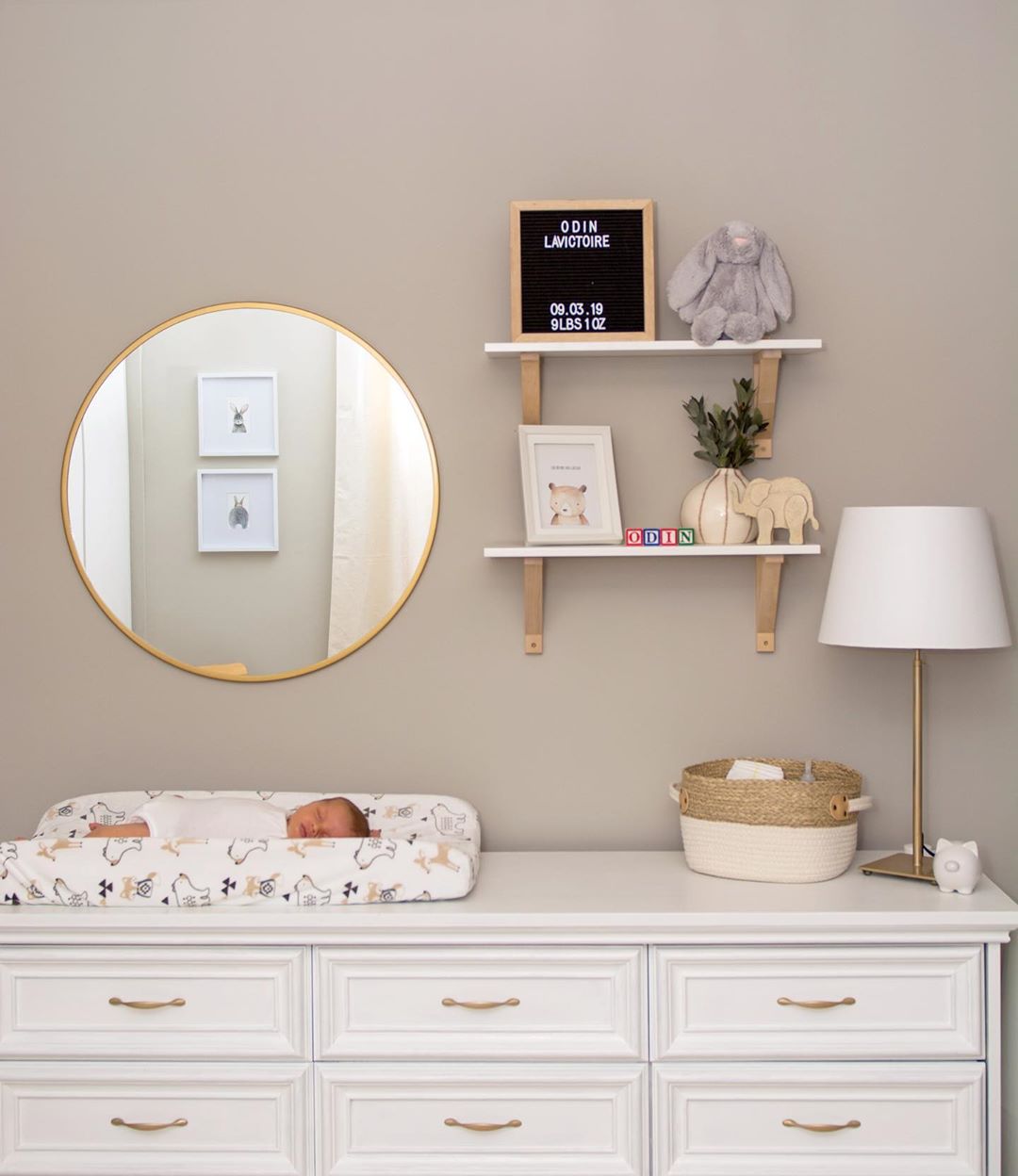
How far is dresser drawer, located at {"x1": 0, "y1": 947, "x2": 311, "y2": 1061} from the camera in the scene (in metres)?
1.94

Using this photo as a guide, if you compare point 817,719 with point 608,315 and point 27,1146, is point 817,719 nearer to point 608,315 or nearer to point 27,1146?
point 608,315

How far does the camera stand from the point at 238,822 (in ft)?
7.14

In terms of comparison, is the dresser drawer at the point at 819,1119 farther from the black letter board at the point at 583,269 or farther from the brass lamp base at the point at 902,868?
the black letter board at the point at 583,269

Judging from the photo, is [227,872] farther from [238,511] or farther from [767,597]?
[767,597]

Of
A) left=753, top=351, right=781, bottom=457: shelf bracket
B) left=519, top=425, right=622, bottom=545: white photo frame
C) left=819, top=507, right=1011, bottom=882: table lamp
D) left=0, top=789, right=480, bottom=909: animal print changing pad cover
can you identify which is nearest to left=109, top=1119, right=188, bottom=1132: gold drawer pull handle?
left=0, top=789, right=480, bottom=909: animal print changing pad cover

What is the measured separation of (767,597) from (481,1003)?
954 millimetres

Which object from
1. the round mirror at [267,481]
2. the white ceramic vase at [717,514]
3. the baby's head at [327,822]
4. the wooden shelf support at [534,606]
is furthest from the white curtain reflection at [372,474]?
the white ceramic vase at [717,514]

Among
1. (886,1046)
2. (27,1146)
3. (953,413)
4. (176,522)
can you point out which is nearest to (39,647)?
(176,522)

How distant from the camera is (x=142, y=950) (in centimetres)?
194

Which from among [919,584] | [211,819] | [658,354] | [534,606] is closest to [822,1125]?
[919,584]

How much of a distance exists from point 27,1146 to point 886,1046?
143cm

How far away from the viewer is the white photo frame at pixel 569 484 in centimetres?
224

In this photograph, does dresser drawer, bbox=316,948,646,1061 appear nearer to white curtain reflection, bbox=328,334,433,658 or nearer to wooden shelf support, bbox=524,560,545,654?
wooden shelf support, bbox=524,560,545,654

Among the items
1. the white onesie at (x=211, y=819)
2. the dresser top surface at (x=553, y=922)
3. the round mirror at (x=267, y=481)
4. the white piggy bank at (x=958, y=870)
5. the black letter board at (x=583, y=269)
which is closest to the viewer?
the dresser top surface at (x=553, y=922)
